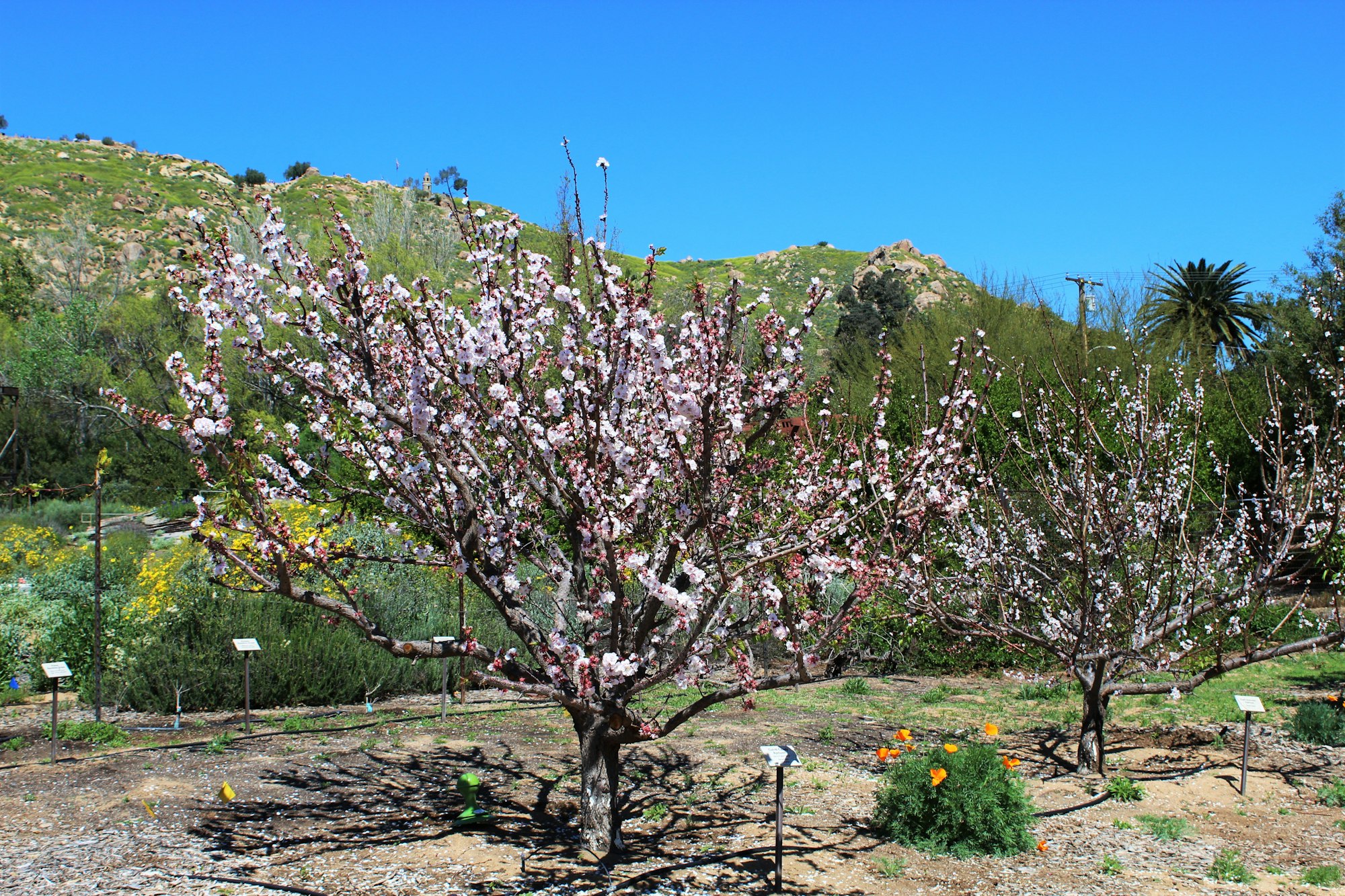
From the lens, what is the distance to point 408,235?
115 ft

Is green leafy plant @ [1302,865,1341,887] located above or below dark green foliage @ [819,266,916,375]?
below

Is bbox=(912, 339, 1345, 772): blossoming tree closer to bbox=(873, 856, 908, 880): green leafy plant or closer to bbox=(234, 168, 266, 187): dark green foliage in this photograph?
bbox=(873, 856, 908, 880): green leafy plant

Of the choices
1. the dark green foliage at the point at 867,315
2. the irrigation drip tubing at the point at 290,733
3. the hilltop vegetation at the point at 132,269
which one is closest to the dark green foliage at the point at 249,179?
the hilltop vegetation at the point at 132,269

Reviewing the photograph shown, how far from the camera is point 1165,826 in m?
5.80

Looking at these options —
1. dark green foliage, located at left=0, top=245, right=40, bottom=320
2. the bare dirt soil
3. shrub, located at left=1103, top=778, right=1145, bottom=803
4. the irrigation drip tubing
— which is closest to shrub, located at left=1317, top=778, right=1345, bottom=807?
the bare dirt soil

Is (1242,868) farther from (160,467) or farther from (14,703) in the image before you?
(160,467)

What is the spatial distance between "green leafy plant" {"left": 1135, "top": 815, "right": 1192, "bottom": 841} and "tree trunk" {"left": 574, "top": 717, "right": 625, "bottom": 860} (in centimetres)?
332

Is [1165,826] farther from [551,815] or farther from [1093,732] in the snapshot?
[551,815]

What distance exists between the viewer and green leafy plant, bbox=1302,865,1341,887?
16.0ft

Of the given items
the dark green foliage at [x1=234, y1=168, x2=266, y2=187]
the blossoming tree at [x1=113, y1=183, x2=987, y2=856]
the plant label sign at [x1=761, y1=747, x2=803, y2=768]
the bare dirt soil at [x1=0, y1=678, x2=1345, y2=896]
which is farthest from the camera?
the dark green foliage at [x1=234, y1=168, x2=266, y2=187]

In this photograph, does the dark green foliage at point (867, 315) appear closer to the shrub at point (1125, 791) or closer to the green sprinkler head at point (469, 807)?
the shrub at point (1125, 791)

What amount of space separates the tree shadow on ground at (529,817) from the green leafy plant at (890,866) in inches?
7.6

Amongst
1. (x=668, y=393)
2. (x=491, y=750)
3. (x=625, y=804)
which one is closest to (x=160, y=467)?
(x=491, y=750)

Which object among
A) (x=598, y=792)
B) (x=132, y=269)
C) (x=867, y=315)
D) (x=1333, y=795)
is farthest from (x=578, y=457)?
(x=132, y=269)
